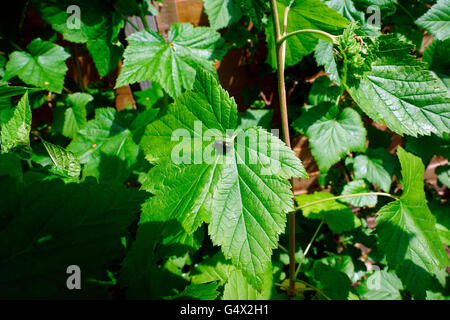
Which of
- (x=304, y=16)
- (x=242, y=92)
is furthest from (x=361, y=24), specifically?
(x=242, y=92)

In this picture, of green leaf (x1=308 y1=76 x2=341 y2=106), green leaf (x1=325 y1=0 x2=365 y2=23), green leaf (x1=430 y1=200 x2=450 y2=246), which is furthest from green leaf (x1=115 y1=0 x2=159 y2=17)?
green leaf (x1=430 y1=200 x2=450 y2=246)

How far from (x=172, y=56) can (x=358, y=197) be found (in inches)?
47.2

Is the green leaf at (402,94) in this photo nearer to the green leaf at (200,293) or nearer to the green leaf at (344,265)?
the green leaf at (200,293)

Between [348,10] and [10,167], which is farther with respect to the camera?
[348,10]

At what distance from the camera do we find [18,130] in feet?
1.92

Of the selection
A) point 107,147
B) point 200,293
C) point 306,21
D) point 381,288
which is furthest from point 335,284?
point 107,147

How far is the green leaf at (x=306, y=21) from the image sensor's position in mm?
736

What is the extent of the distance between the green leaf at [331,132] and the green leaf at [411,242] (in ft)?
1.24

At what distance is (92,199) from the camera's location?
0.46 m

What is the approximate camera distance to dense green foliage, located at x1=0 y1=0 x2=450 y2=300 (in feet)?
1.44

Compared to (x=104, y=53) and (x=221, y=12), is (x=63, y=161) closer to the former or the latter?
(x=104, y=53)

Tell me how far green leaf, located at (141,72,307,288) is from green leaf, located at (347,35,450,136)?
25cm

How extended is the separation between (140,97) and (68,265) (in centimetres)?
114
